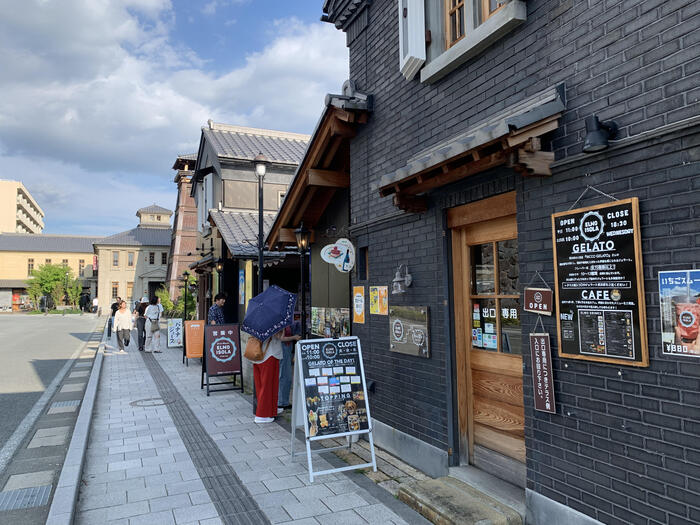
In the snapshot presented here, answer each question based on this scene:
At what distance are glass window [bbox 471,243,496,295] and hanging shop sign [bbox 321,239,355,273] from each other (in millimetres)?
2368

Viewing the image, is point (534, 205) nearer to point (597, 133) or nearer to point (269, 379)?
point (597, 133)

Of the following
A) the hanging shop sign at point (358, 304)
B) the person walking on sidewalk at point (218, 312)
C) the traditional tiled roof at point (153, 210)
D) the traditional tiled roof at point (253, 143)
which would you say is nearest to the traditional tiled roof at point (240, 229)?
the traditional tiled roof at point (253, 143)

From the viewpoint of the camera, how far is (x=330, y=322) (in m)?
8.55

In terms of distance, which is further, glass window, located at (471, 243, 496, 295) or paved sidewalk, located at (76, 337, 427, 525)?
glass window, located at (471, 243, 496, 295)

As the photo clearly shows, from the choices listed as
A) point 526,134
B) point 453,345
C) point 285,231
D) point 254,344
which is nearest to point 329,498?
point 453,345

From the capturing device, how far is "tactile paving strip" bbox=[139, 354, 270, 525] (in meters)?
4.39

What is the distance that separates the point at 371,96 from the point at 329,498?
16.5 feet

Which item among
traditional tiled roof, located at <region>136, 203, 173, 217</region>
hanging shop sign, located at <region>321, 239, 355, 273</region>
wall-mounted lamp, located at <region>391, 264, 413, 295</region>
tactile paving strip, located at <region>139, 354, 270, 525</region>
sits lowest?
tactile paving strip, located at <region>139, 354, 270, 525</region>

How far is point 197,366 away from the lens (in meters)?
13.9

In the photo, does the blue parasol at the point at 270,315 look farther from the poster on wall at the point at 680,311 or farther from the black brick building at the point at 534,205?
the poster on wall at the point at 680,311

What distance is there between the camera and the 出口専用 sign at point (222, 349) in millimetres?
9867

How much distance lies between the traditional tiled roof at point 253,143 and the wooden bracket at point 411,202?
47.2 feet

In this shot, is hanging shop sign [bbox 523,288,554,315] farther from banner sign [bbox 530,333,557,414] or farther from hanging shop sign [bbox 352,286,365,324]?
hanging shop sign [bbox 352,286,365,324]

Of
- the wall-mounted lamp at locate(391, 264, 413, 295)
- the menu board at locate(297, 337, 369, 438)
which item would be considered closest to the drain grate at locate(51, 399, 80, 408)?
the menu board at locate(297, 337, 369, 438)
